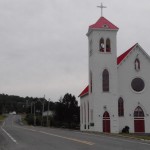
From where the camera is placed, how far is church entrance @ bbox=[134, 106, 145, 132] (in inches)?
2170

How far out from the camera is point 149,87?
56844mm

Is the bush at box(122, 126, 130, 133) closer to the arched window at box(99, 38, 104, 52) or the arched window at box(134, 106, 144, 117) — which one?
the arched window at box(134, 106, 144, 117)

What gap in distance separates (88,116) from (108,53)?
33.4 ft

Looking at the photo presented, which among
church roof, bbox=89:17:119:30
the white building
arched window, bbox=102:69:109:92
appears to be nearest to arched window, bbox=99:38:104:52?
the white building

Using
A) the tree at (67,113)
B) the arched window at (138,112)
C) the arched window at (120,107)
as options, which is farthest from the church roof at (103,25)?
the tree at (67,113)

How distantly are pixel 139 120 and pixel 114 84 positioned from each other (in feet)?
19.9

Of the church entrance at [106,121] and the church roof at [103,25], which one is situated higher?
the church roof at [103,25]

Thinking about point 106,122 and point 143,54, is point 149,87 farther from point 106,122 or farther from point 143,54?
point 106,122

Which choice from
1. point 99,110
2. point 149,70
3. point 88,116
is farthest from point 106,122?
point 149,70

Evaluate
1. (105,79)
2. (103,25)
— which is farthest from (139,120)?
(103,25)

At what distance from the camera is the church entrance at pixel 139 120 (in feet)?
181

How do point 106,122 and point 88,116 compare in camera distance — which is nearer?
point 106,122

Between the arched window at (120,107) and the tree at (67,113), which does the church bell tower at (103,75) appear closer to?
the arched window at (120,107)

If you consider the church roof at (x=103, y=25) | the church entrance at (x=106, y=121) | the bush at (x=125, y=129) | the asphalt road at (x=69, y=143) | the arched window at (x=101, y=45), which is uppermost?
the church roof at (x=103, y=25)
